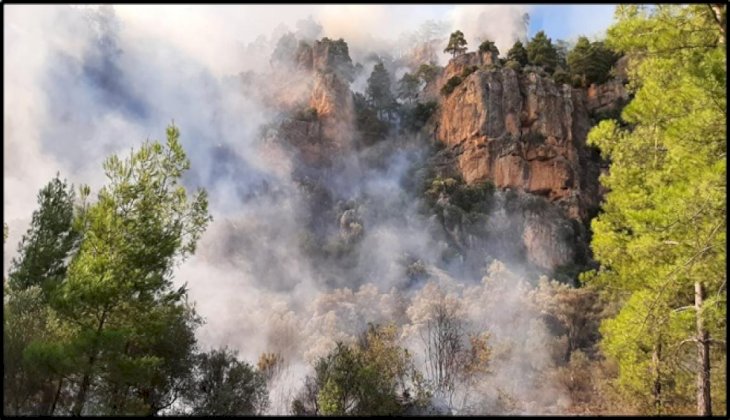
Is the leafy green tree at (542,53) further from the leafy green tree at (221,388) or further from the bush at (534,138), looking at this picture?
the leafy green tree at (221,388)

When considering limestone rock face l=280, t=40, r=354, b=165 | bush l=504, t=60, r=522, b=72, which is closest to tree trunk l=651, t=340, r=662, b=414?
limestone rock face l=280, t=40, r=354, b=165

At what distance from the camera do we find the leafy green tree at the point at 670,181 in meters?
6.52

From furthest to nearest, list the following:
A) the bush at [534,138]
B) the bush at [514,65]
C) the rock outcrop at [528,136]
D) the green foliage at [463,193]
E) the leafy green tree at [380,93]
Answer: the leafy green tree at [380,93], the bush at [514,65], the bush at [534,138], the rock outcrop at [528,136], the green foliage at [463,193]

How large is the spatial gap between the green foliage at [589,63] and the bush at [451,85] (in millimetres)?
10703

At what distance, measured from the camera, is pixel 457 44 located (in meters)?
54.4

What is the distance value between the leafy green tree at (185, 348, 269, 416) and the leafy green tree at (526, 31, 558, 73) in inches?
1737

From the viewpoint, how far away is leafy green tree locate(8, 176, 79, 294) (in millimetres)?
12312

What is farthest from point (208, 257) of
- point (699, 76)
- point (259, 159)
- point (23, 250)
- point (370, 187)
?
point (699, 76)

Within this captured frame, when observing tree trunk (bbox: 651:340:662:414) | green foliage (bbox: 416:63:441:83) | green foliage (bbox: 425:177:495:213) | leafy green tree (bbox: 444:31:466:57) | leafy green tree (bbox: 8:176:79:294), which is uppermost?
leafy green tree (bbox: 444:31:466:57)

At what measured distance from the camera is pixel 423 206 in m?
40.7

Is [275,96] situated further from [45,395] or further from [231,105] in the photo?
[45,395]

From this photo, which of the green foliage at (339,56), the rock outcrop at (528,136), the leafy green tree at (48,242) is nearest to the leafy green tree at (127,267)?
the leafy green tree at (48,242)

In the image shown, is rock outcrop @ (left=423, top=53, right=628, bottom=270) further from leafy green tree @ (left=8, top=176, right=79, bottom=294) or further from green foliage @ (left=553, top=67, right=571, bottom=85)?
leafy green tree @ (left=8, top=176, right=79, bottom=294)

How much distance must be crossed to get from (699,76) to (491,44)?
Result: 154ft
